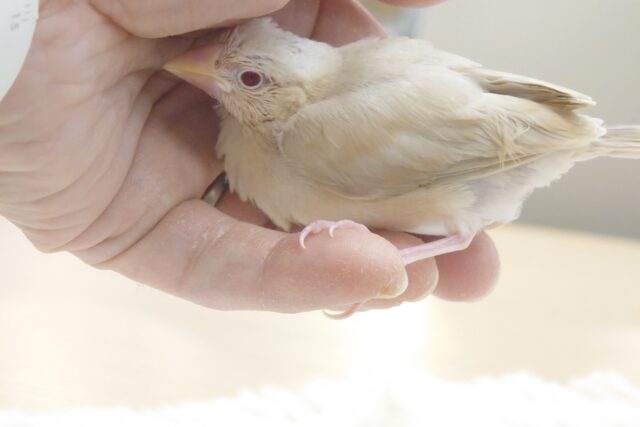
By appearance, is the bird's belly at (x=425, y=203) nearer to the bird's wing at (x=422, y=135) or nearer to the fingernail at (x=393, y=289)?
the bird's wing at (x=422, y=135)

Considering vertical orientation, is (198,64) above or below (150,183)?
above

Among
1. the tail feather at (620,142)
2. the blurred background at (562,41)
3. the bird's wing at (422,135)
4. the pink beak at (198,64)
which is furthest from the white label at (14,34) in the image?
the blurred background at (562,41)

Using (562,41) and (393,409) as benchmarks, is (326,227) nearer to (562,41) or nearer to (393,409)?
(393,409)

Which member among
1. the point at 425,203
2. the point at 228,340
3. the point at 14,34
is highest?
the point at 14,34

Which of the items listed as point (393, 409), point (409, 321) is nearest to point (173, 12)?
point (393, 409)

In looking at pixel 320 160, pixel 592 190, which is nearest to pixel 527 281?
pixel 592 190

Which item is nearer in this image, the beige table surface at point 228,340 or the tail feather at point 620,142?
the tail feather at point 620,142

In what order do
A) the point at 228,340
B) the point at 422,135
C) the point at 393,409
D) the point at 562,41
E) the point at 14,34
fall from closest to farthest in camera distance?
the point at 14,34, the point at 422,135, the point at 393,409, the point at 228,340, the point at 562,41
